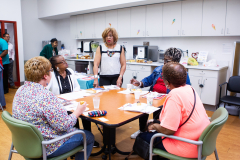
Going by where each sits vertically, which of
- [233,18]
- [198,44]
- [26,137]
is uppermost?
[233,18]

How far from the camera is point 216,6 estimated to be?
13.7 feet

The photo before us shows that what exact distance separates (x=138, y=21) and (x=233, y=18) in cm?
226

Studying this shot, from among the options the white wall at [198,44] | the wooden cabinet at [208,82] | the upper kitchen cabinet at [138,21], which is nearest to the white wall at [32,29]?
the white wall at [198,44]

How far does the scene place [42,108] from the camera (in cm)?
139

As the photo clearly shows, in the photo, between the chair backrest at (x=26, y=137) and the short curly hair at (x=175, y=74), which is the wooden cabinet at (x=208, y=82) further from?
the chair backrest at (x=26, y=137)

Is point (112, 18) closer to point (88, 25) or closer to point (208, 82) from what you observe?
point (88, 25)

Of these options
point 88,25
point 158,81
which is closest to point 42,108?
point 158,81

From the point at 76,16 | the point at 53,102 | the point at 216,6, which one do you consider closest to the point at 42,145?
the point at 53,102

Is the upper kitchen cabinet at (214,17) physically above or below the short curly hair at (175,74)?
above

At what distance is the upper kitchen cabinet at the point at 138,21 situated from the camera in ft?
17.4

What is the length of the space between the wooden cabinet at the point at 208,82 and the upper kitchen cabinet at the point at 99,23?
3190mm

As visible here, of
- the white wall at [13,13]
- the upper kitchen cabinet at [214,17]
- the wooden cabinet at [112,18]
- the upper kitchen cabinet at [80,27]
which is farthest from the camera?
the upper kitchen cabinet at [80,27]

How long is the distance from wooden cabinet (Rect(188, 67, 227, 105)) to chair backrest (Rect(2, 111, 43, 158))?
3585 mm

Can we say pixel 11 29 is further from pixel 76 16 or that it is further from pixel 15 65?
pixel 76 16
